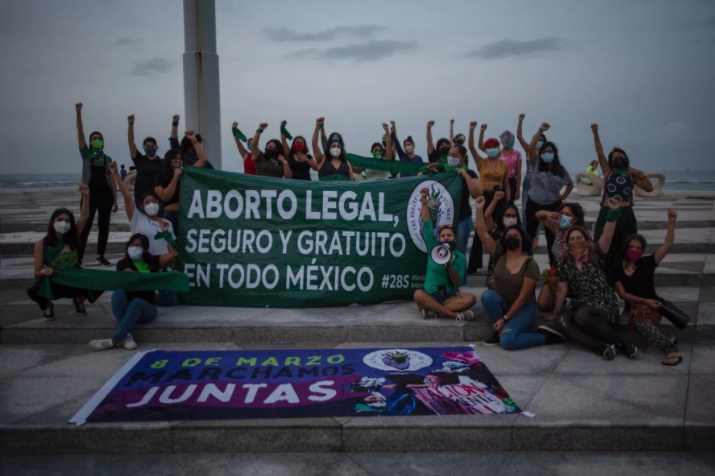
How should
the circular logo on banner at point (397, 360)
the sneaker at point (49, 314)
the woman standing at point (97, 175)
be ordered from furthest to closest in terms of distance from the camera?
the woman standing at point (97, 175) → the sneaker at point (49, 314) → the circular logo on banner at point (397, 360)

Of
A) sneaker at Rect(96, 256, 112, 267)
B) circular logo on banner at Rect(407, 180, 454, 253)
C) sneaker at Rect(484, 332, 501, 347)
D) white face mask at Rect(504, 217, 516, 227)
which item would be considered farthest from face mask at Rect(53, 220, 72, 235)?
white face mask at Rect(504, 217, 516, 227)

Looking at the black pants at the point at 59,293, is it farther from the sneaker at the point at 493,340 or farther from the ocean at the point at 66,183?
the ocean at the point at 66,183

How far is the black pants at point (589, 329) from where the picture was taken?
5.13 meters

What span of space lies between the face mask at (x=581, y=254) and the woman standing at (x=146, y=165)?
481 centimetres

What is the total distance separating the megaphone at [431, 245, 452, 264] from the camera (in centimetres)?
575

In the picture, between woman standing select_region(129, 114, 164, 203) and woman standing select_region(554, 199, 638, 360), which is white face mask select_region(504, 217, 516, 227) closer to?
woman standing select_region(554, 199, 638, 360)

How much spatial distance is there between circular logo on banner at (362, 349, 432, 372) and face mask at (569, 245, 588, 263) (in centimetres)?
165

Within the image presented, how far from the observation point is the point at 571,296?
217 inches

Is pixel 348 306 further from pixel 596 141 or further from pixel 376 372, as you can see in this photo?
pixel 596 141

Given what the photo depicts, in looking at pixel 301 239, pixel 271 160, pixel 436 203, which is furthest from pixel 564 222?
pixel 271 160

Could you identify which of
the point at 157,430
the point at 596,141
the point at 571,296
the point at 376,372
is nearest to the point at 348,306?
the point at 376,372

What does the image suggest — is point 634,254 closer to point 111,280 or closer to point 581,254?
point 581,254

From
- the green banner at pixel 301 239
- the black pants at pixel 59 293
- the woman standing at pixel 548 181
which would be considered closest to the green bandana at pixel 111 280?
the black pants at pixel 59 293

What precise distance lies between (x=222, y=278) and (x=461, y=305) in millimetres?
2560
